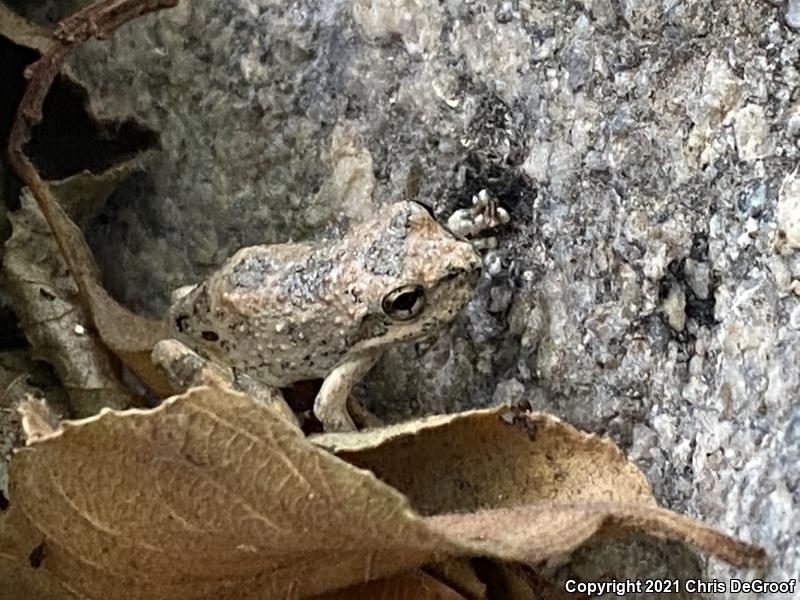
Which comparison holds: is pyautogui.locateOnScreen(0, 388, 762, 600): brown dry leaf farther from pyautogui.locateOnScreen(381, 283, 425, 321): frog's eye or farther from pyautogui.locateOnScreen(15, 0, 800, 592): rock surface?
pyautogui.locateOnScreen(381, 283, 425, 321): frog's eye

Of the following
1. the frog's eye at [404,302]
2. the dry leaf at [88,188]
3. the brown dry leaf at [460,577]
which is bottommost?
the brown dry leaf at [460,577]

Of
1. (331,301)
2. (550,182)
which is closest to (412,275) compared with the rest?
(331,301)

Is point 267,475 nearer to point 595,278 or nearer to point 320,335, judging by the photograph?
point 595,278

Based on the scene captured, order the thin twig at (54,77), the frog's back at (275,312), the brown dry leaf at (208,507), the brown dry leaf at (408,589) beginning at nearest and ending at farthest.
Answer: the brown dry leaf at (208,507)
the brown dry leaf at (408,589)
the thin twig at (54,77)
the frog's back at (275,312)

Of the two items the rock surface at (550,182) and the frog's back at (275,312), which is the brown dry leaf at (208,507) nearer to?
the rock surface at (550,182)

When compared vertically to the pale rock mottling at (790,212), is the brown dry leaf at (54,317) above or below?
below

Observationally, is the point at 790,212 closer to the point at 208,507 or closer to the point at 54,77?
the point at 208,507

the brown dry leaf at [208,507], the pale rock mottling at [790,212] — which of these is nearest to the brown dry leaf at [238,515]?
the brown dry leaf at [208,507]

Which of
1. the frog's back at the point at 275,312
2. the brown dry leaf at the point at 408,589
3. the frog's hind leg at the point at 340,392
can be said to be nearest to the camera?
the brown dry leaf at the point at 408,589
